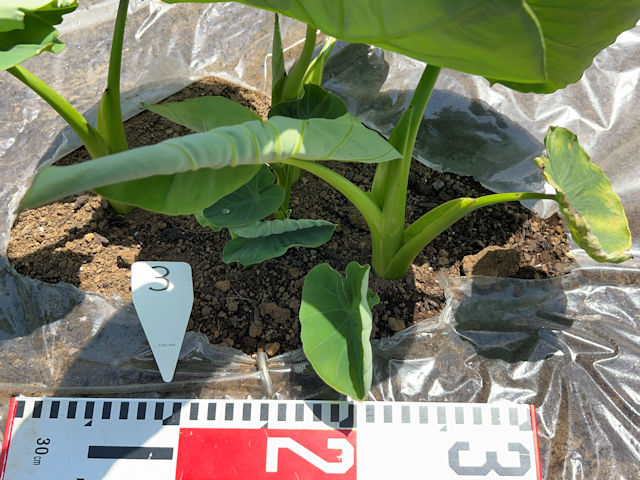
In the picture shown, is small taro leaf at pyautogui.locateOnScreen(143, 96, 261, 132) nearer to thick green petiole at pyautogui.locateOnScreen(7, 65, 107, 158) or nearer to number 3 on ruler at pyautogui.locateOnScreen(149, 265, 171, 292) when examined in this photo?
thick green petiole at pyautogui.locateOnScreen(7, 65, 107, 158)

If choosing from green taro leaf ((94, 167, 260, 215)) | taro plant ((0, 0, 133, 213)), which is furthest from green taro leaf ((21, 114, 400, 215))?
taro plant ((0, 0, 133, 213))

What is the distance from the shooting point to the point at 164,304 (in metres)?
0.98

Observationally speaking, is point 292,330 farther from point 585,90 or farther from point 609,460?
point 585,90

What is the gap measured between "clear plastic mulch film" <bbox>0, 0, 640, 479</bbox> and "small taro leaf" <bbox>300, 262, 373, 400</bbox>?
0.15 meters

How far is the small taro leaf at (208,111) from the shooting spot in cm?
93

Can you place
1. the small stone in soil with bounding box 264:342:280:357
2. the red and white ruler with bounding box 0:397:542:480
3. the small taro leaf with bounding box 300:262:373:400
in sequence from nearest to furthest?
the small taro leaf with bounding box 300:262:373:400
the red and white ruler with bounding box 0:397:542:480
the small stone in soil with bounding box 264:342:280:357

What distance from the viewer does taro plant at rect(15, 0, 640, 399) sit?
51cm

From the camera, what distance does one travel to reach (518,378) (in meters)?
0.95

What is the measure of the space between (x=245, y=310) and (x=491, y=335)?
1.43ft

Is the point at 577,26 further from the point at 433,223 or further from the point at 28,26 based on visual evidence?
the point at 28,26

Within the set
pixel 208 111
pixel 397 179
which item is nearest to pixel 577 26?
pixel 397 179

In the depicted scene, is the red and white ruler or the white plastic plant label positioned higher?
the white plastic plant label

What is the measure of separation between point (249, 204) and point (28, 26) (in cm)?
46

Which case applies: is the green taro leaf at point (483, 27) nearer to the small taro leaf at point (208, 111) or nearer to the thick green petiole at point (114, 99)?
the small taro leaf at point (208, 111)
